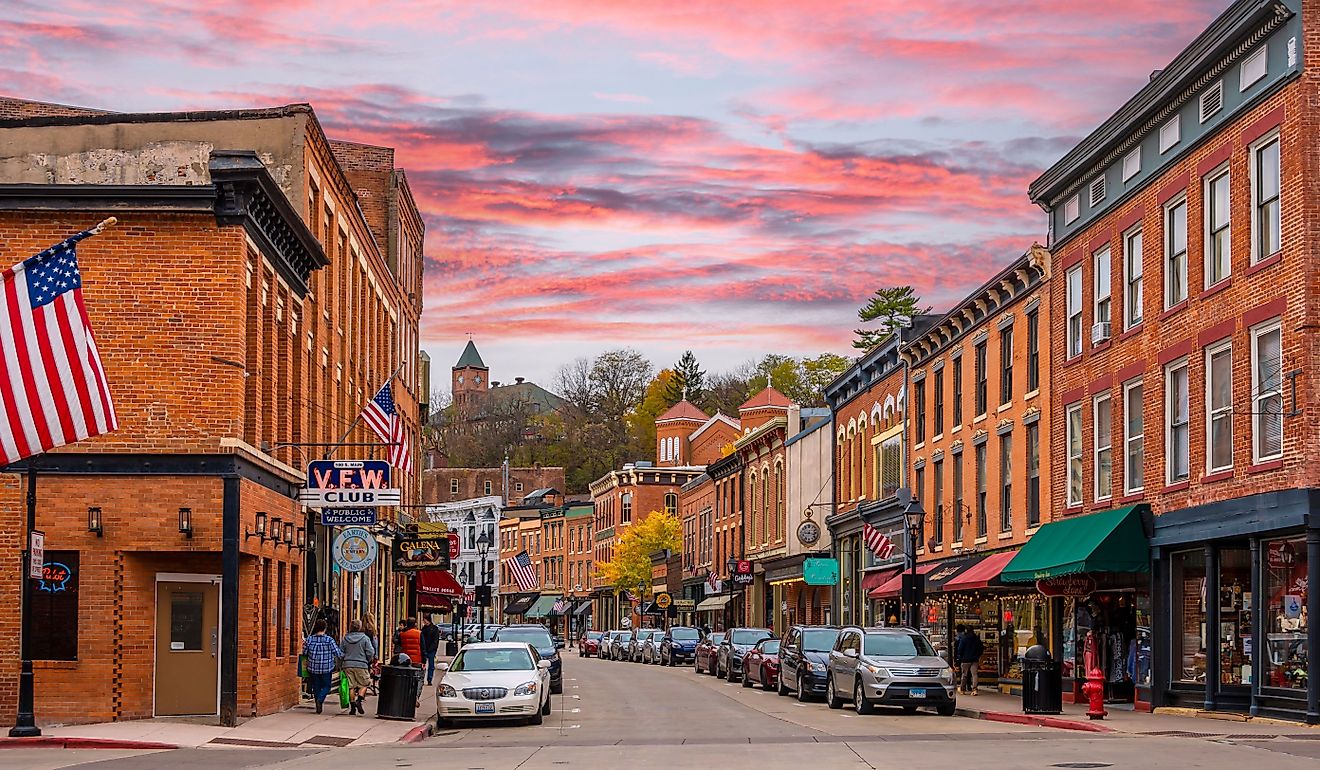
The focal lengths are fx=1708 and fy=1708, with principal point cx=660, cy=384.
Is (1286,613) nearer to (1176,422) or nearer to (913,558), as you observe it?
(1176,422)

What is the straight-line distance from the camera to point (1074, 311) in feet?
122

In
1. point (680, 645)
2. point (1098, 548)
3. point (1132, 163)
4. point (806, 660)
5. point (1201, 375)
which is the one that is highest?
point (1132, 163)

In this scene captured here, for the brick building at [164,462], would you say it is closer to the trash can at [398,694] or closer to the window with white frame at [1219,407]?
the trash can at [398,694]

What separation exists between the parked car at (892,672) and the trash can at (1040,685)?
1.69m

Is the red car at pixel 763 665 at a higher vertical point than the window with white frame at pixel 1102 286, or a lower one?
lower

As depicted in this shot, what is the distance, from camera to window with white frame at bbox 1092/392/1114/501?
113 ft

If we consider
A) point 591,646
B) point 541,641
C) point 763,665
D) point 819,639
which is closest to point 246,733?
point 819,639

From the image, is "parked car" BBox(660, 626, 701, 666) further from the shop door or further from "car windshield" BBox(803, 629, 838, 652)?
the shop door

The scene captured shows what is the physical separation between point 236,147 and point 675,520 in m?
73.5

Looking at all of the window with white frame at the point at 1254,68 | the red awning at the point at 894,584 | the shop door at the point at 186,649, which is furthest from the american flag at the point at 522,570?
the window with white frame at the point at 1254,68

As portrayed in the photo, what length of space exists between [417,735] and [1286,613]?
13839 mm

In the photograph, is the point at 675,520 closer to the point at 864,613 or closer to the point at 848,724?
the point at 864,613

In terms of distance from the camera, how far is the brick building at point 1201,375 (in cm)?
2592

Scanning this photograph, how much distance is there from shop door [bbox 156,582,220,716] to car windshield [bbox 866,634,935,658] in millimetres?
12146
